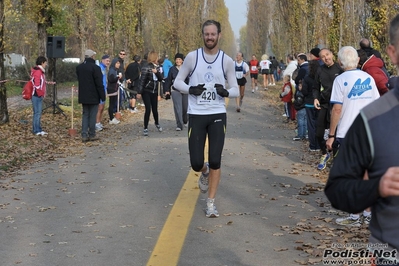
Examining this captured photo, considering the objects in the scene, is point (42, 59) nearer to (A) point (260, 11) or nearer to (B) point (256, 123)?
(B) point (256, 123)

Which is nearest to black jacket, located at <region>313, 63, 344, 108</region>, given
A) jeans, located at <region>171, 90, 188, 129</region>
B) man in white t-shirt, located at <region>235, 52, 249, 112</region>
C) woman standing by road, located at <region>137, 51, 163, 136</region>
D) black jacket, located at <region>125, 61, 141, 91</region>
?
woman standing by road, located at <region>137, 51, 163, 136</region>

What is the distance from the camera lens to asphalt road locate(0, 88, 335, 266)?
6.33m

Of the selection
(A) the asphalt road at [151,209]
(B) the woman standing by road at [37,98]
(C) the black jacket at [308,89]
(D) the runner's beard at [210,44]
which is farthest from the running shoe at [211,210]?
(B) the woman standing by road at [37,98]

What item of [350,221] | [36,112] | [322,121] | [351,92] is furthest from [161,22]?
[350,221]

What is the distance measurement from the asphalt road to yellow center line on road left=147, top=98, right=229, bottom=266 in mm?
18

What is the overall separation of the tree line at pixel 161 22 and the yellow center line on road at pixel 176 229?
32.9ft

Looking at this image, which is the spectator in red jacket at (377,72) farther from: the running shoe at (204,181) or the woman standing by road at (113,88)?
the woman standing by road at (113,88)

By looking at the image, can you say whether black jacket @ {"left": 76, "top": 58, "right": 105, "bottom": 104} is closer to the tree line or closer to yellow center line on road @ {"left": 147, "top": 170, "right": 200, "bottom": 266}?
the tree line

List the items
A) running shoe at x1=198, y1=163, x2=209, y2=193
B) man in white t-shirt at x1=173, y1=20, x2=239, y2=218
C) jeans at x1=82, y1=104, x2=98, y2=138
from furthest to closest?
jeans at x1=82, y1=104, x2=98, y2=138 → running shoe at x1=198, y1=163, x2=209, y2=193 → man in white t-shirt at x1=173, y1=20, x2=239, y2=218

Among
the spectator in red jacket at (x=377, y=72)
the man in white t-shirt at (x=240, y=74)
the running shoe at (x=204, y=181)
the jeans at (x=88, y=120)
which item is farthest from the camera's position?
the man in white t-shirt at (x=240, y=74)

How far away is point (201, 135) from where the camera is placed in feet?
25.0

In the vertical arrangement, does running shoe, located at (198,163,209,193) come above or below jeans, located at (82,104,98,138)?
above

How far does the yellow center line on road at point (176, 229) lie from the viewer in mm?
6137

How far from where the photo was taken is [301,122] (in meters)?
15.5
